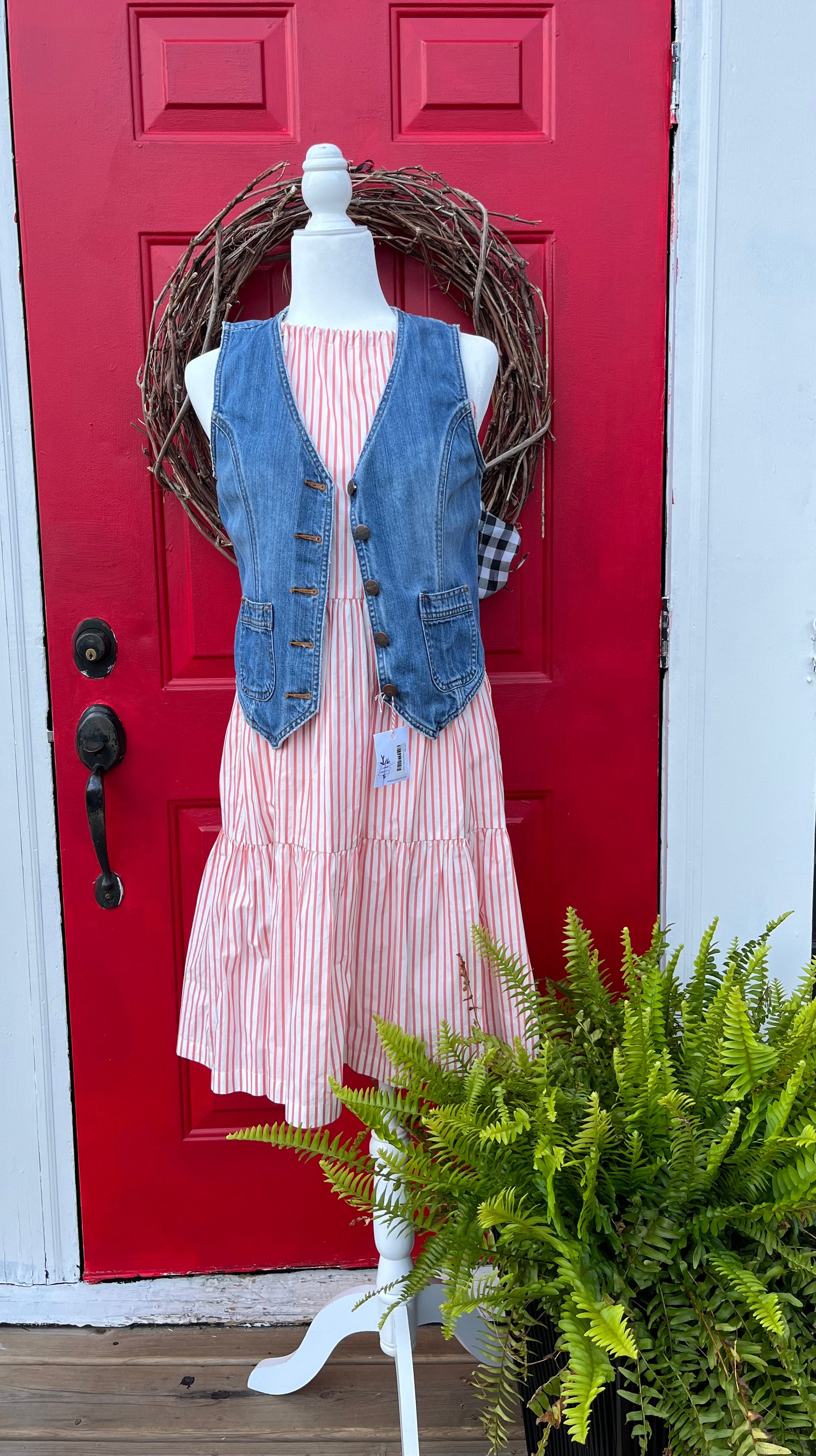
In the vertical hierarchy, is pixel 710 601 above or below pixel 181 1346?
above


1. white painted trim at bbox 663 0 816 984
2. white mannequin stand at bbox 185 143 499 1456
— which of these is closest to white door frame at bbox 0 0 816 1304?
white painted trim at bbox 663 0 816 984

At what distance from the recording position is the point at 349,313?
1297 millimetres

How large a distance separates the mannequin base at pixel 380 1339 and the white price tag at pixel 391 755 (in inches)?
26.5

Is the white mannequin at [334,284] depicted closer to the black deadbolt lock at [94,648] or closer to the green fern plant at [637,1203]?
the black deadbolt lock at [94,648]

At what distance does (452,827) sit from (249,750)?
0.26m

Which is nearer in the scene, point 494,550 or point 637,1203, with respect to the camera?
point 637,1203

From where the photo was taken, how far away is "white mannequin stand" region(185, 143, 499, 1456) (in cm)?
127

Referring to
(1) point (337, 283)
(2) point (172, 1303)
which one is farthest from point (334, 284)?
(2) point (172, 1303)

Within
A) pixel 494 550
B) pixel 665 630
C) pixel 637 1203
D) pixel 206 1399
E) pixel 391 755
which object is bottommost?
pixel 206 1399

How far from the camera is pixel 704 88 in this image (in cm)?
157

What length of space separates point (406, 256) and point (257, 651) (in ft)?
2.25

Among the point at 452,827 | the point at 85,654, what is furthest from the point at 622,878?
the point at 85,654

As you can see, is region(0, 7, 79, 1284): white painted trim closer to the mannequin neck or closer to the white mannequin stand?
the white mannequin stand

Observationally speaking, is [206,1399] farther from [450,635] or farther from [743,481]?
[743,481]
